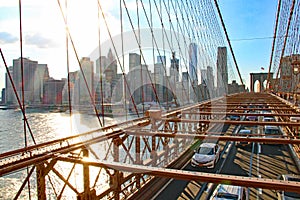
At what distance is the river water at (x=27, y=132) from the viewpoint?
14195 mm

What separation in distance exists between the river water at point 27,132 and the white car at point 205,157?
4.79 metres

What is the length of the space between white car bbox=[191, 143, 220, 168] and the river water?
479 cm

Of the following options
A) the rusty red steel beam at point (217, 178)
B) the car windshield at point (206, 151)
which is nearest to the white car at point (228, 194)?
the car windshield at point (206, 151)

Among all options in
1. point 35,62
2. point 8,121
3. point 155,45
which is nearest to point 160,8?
point 155,45

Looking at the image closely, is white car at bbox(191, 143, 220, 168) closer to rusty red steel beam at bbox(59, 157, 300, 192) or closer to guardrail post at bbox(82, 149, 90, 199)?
guardrail post at bbox(82, 149, 90, 199)

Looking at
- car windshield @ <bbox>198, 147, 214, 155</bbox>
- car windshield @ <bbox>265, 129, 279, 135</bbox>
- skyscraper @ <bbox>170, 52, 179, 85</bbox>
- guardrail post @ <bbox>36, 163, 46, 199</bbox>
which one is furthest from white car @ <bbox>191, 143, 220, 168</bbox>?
guardrail post @ <bbox>36, 163, 46, 199</bbox>

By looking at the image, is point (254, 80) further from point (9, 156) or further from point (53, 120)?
point (9, 156)

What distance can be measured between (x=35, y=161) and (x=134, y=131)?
6.44 ft

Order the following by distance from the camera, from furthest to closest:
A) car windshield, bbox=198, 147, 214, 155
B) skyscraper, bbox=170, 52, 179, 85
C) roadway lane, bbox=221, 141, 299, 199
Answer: skyscraper, bbox=170, 52, 179, 85, car windshield, bbox=198, 147, 214, 155, roadway lane, bbox=221, 141, 299, 199

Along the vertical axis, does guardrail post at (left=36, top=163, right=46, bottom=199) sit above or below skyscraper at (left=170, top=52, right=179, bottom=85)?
below

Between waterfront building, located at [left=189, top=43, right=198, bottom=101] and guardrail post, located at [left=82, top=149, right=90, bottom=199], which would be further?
waterfront building, located at [left=189, top=43, right=198, bottom=101]

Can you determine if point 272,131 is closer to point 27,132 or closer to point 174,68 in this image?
point 174,68

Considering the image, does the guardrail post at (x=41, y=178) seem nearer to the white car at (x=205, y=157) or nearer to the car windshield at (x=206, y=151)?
the white car at (x=205, y=157)

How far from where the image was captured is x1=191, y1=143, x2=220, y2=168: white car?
10289mm
